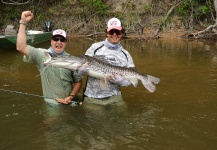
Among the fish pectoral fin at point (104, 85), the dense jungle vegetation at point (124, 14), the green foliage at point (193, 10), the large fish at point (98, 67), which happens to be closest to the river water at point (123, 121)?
the fish pectoral fin at point (104, 85)

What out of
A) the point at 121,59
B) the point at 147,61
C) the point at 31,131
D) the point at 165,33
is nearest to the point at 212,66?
the point at 147,61

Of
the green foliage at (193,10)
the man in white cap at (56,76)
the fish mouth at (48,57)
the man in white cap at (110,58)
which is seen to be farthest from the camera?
the green foliage at (193,10)

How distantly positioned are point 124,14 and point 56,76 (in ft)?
62.8

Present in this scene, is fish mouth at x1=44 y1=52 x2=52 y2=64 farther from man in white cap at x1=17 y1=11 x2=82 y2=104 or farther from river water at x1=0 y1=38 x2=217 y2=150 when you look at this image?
river water at x1=0 y1=38 x2=217 y2=150

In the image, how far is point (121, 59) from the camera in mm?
5816

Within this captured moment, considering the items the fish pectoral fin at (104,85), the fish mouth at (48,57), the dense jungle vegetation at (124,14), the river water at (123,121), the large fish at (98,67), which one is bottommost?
the river water at (123,121)

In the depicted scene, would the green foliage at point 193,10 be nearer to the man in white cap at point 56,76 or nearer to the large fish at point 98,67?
the large fish at point 98,67

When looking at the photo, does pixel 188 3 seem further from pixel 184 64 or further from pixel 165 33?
pixel 184 64

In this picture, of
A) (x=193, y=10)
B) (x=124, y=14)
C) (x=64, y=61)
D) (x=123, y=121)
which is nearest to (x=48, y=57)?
(x=64, y=61)

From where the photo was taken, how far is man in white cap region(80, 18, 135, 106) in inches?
221

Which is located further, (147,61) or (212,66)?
(147,61)

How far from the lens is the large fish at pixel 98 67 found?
197 inches

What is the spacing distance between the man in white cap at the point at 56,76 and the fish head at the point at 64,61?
0.24m

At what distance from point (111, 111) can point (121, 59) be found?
958 mm
